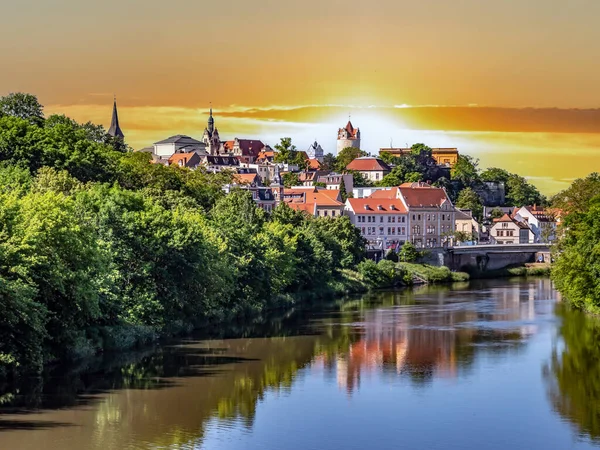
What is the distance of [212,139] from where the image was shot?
18788 centimetres

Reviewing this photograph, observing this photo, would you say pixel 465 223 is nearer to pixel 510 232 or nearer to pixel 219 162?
pixel 510 232

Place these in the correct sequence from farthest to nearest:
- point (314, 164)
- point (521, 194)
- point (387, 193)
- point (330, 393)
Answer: point (314, 164) < point (521, 194) < point (387, 193) < point (330, 393)

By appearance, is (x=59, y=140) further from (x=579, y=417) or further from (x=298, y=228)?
(x=579, y=417)

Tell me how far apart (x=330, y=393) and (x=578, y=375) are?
984 cm

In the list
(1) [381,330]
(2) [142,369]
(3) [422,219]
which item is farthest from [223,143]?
(2) [142,369]

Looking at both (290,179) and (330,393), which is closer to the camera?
(330,393)

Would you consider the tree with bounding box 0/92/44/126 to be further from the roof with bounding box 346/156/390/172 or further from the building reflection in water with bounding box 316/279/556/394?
the roof with bounding box 346/156/390/172

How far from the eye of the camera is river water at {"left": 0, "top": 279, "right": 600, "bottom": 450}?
28.9 m

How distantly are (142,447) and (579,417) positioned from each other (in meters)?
12.9

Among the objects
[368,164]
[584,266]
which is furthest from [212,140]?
[584,266]

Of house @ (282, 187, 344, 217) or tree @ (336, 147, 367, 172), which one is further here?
tree @ (336, 147, 367, 172)

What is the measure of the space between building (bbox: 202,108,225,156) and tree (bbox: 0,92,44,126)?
286 feet

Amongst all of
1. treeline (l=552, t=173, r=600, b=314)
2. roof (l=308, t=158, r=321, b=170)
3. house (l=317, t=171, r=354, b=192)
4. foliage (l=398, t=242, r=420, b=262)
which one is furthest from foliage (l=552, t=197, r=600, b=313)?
roof (l=308, t=158, r=321, b=170)

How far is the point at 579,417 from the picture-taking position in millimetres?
31609
